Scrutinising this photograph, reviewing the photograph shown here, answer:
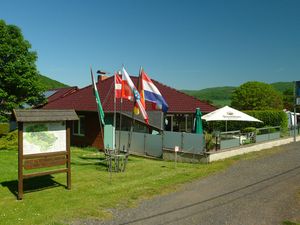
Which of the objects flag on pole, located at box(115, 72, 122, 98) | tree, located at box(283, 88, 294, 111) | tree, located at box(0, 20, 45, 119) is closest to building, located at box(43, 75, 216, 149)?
tree, located at box(0, 20, 45, 119)

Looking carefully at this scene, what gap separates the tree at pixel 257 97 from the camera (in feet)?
235

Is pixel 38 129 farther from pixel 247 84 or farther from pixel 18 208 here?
pixel 247 84

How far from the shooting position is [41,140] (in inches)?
389

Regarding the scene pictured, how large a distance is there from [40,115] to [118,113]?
404 inches

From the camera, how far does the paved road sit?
731cm

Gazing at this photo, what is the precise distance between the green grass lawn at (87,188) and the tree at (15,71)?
591 centimetres

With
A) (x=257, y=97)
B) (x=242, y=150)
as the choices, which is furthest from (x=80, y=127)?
(x=257, y=97)

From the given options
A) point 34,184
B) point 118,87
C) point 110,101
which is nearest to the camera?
point 34,184

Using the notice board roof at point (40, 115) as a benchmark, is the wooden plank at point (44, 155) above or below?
below

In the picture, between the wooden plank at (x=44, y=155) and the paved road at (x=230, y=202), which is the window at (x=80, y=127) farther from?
the paved road at (x=230, y=202)

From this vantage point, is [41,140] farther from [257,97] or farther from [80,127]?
[257,97]

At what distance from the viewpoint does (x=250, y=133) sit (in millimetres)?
19141

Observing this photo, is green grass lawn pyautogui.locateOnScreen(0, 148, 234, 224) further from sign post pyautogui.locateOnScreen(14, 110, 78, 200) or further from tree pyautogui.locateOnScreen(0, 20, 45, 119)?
tree pyautogui.locateOnScreen(0, 20, 45, 119)

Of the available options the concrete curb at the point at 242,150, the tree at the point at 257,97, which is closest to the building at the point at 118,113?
the concrete curb at the point at 242,150
